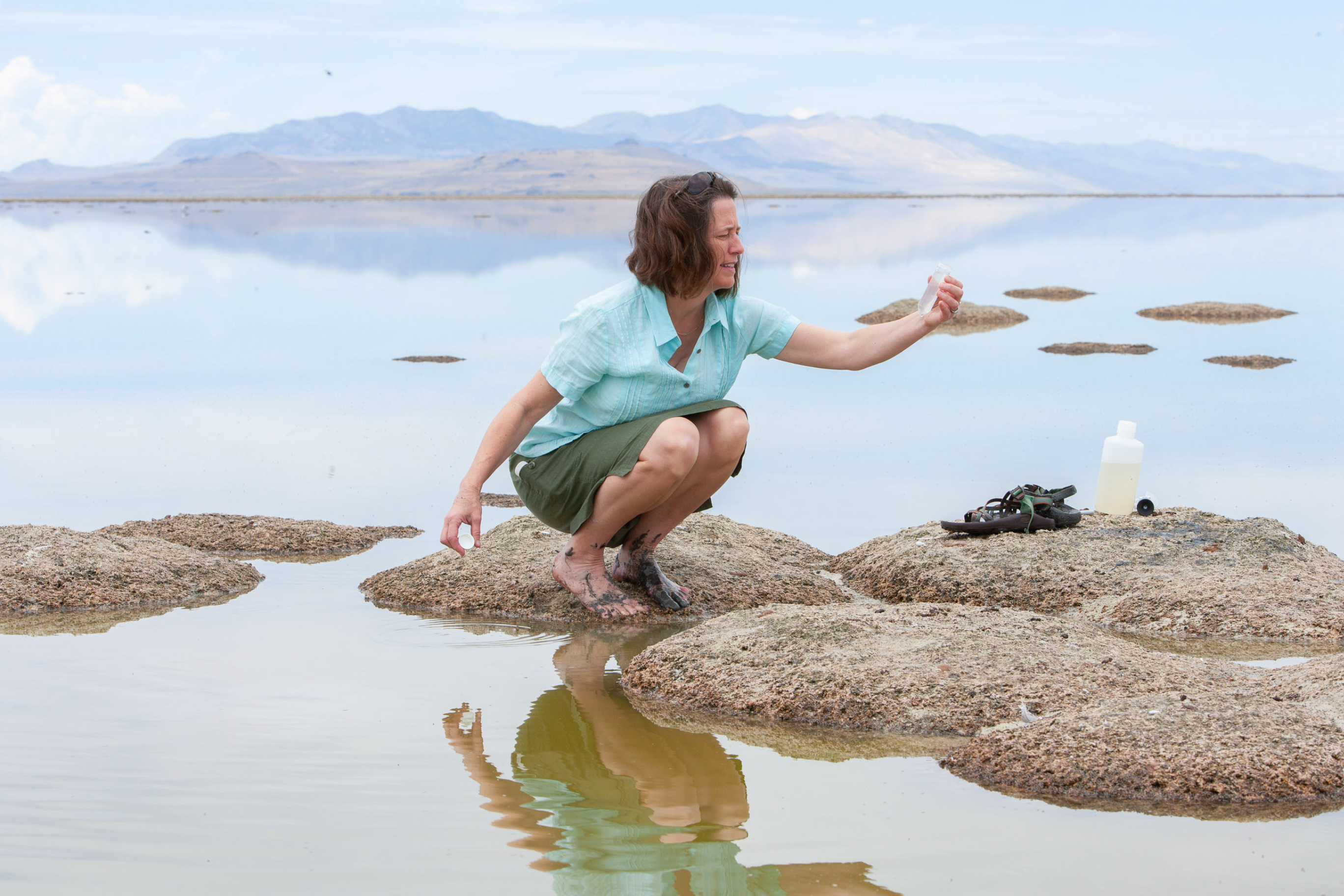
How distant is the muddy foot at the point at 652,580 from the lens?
15.6ft

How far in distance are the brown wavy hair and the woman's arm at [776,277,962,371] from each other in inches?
17.5

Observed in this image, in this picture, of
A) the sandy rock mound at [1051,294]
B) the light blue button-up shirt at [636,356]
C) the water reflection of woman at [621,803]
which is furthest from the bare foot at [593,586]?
the sandy rock mound at [1051,294]

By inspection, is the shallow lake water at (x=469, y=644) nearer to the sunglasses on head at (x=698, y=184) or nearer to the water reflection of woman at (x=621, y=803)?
the water reflection of woman at (x=621, y=803)

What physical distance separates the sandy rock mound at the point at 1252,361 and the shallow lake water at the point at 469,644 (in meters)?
0.28

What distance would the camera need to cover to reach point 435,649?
4309 mm

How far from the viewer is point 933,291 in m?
4.29

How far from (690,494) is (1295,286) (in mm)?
19717

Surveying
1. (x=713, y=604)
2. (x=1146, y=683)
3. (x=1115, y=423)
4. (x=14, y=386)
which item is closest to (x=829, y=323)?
(x=1115, y=423)

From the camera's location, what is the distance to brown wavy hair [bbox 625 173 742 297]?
4.20 metres

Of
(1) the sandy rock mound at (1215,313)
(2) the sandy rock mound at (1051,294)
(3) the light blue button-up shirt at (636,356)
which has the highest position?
(3) the light blue button-up shirt at (636,356)

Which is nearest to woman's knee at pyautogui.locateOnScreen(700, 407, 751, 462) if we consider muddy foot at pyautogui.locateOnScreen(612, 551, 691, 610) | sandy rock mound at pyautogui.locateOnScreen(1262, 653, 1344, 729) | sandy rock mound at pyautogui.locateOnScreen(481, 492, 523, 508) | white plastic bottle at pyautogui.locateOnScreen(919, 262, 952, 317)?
muddy foot at pyautogui.locateOnScreen(612, 551, 691, 610)

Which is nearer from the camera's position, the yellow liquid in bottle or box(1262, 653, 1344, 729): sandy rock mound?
box(1262, 653, 1344, 729): sandy rock mound

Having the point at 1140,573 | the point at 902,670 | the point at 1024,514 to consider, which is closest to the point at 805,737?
the point at 902,670

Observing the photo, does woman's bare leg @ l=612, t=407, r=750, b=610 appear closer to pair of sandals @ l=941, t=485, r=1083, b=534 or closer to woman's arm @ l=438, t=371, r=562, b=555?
woman's arm @ l=438, t=371, r=562, b=555
